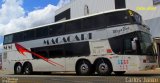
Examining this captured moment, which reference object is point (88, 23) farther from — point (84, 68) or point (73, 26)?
point (84, 68)

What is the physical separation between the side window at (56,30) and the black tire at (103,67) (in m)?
3.89

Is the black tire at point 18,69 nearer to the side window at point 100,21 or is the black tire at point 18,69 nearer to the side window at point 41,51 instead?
the side window at point 41,51

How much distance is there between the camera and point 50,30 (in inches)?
936

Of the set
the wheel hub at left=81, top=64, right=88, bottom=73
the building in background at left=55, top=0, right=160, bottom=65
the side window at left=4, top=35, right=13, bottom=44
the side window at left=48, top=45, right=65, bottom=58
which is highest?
the building in background at left=55, top=0, right=160, bottom=65

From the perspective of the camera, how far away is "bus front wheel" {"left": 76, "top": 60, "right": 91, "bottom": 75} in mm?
20502

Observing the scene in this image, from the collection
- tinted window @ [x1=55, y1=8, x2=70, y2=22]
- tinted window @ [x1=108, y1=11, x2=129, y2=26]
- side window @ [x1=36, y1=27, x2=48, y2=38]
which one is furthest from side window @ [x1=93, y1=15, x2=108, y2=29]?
tinted window @ [x1=55, y1=8, x2=70, y2=22]

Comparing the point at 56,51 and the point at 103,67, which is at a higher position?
the point at 56,51

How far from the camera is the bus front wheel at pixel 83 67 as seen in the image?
2050 cm

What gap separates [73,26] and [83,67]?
2.75 meters

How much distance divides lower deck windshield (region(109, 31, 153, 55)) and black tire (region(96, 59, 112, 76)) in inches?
36.0

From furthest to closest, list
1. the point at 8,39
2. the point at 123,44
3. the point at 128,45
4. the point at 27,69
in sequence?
1. the point at 8,39
2. the point at 27,69
3. the point at 123,44
4. the point at 128,45

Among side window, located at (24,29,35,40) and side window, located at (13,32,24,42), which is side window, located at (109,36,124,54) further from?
side window, located at (13,32,24,42)

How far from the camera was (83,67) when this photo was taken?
822 inches

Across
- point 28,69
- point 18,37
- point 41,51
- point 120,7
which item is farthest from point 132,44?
point 120,7
